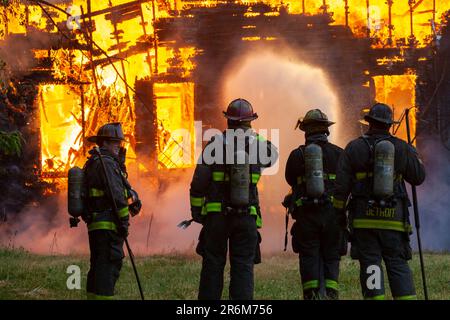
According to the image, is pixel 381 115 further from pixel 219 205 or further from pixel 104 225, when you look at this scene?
pixel 104 225

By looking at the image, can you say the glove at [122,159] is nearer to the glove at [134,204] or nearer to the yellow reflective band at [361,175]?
the glove at [134,204]

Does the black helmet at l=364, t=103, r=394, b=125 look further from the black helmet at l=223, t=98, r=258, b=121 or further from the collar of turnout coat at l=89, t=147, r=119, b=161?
the collar of turnout coat at l=89, t=147, r=119, b=161

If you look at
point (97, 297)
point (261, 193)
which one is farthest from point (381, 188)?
point (261, 193)

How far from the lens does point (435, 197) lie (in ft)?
55.7

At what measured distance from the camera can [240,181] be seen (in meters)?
7.50

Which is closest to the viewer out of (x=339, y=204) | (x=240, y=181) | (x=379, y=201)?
(x=379, y=201)

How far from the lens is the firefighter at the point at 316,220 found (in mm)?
8242

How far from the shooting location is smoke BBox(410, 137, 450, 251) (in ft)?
55.3

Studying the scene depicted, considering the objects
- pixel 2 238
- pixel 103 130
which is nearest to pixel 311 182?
pixel 103 130

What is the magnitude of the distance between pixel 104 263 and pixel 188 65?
9.71 meters

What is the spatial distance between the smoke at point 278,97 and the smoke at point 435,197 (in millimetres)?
1996

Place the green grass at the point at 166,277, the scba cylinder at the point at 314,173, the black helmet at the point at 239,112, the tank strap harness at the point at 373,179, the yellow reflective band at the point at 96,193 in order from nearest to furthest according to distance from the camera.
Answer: the tank strap harness at the point at 373,179, the black helmet at the point at 239,112, the yellow reflective band at the point at 96,193, the scba cylinder at the point at 314,173, the green grass at the point at 166,277

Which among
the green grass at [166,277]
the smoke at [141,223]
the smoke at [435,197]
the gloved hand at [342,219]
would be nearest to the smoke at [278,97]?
the smoke at [141,223]

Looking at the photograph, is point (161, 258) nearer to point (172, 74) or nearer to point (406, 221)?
point (172, 74)
